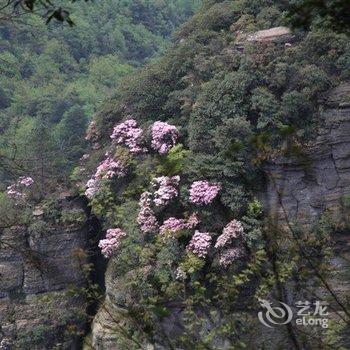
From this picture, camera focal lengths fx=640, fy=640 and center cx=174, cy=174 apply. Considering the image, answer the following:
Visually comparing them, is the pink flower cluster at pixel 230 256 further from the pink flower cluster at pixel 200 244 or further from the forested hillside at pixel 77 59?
the forested hillside at pixel 77 59

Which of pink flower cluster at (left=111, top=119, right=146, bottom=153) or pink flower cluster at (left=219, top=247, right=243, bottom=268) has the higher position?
pink flower cluster at (left=111, top=119, right=146, bottom=153)

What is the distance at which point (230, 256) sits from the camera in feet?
33.9

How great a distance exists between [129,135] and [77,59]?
3033 cm

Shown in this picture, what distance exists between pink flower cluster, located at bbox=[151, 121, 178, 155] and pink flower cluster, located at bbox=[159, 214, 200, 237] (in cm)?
150

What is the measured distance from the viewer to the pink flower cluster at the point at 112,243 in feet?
37.8

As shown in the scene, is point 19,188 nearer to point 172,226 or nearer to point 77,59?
point 172,226

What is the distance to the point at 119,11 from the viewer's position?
151ft

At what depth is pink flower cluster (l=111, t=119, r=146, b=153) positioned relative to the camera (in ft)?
40.4

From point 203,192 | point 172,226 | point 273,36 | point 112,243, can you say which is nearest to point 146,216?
point 172,226

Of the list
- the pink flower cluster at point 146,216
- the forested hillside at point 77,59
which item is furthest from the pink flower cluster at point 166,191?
the forested hillside at point 77,59

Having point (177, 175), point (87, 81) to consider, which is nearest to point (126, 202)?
point (177, 175)

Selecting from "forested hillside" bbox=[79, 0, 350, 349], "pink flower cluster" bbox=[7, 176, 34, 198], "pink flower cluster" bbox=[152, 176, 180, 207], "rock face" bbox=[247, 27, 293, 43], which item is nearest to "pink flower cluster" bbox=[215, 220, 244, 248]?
"forested hillside" bbox=[79, 0, 350, 349]

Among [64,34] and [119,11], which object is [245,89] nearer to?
[64,34]

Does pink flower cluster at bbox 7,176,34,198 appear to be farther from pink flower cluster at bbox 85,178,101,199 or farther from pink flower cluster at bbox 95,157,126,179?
pink flower cluster at bbox 95,157,126,179
